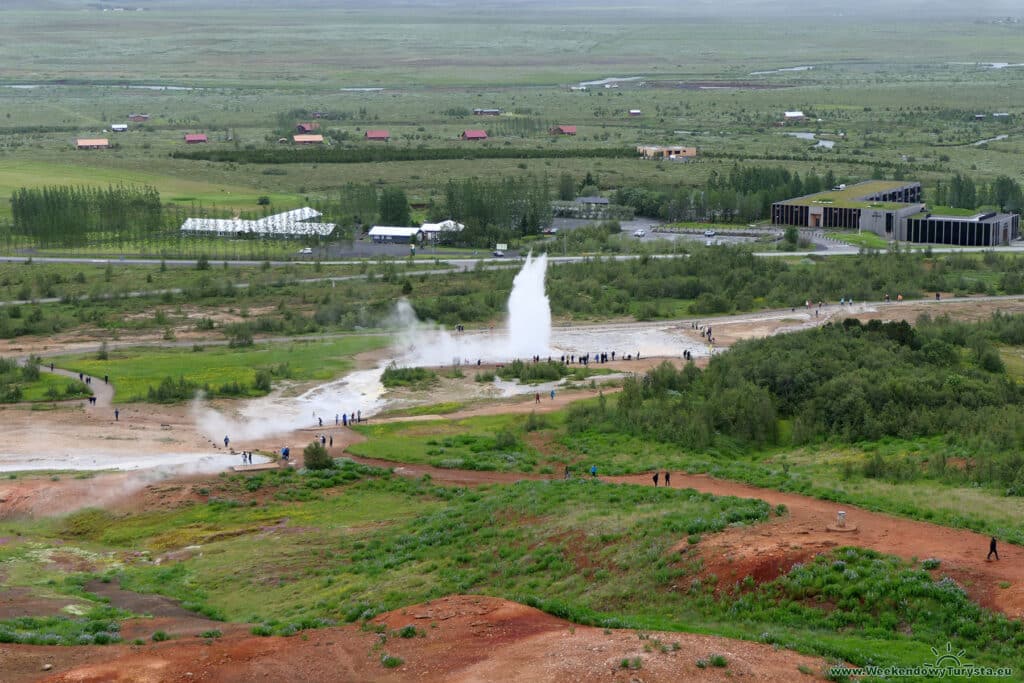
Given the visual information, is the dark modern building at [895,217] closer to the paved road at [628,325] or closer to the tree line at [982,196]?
the tree line at [982,196]

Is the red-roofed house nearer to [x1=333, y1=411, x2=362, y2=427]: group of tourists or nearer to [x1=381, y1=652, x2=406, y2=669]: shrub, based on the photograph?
[x1=333, y1=411, x2=362, y2=427]: group of tourists

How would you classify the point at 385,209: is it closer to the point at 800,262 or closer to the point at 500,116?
→ the point at 800,262

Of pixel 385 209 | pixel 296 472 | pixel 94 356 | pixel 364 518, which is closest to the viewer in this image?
pixel 364 518

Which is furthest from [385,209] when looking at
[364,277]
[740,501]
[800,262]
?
[740,501]

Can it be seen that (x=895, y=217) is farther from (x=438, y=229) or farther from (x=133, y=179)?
(x=133, y=179)

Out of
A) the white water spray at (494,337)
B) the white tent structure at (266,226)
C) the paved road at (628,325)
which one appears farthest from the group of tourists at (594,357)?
the white tent structure at (266,226)

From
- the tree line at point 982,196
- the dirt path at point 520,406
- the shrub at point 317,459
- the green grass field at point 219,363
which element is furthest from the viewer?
the tree line at point 982,196

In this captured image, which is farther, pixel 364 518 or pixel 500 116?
pixel 500 116
